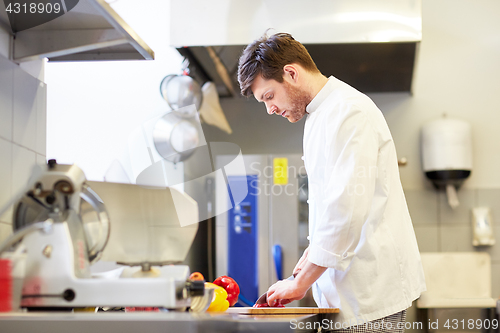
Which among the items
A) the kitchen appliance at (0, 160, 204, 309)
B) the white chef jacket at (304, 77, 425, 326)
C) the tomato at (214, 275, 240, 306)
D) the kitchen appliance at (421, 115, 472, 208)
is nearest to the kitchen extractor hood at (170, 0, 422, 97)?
the kitchen appliance at (421, 115, 472, 208)

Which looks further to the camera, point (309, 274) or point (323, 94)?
point (323, 94)

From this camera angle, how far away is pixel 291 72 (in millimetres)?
1325

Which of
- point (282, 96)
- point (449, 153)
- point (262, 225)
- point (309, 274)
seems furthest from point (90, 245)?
point (449, 153)

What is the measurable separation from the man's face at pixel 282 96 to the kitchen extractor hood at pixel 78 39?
29 cm

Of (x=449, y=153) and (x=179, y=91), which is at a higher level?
(x=179, y=91)

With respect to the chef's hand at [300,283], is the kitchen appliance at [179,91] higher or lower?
higher

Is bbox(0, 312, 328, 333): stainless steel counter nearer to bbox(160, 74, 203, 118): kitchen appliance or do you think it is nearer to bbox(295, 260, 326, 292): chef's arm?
bbox(295, 260, 326, 292): chef's arm

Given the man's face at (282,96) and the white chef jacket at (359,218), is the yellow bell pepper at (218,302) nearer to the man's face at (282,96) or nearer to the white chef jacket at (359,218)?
the white chef jacket at (359,218)

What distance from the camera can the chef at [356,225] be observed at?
113 centimetres

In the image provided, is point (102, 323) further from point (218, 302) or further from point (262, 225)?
point (262, 225)

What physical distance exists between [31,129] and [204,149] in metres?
1.54

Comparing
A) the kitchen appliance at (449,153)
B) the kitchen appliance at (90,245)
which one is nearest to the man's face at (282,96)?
the kitchen appliance at (90,245)

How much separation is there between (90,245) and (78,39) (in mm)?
577

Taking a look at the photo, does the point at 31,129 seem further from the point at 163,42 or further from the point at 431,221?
the point at 431,221
